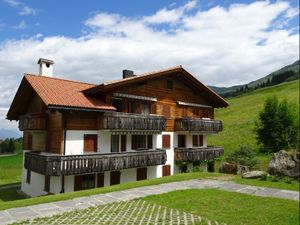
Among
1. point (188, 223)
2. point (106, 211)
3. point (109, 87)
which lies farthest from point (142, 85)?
point (188, 223)

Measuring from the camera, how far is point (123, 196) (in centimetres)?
1652

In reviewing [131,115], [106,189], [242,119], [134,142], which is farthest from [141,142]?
[242,119]

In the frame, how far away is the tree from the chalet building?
10149 mm

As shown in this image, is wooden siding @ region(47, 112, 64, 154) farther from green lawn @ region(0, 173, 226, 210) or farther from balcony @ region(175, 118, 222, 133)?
balcony @ region(175, 118, 222, 133)

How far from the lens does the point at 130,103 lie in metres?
26.8

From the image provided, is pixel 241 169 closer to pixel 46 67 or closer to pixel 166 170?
pixel 166 170

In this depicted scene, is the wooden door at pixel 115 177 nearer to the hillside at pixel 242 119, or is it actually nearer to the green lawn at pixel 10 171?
the green lawn at pixel 10 171

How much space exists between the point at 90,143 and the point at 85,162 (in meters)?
2.31

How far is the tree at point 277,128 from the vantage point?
3909cm

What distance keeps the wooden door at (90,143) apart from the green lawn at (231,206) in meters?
8.63

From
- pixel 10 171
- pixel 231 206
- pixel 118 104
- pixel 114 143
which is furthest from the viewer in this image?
pixel 10 171

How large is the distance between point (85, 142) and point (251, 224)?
14865 mm

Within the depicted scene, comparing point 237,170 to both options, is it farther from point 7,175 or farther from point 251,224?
point 7,175

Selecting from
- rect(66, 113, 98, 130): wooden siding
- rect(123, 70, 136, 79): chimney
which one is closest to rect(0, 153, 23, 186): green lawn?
rect(66, 113, 98, 130): wooden siding
